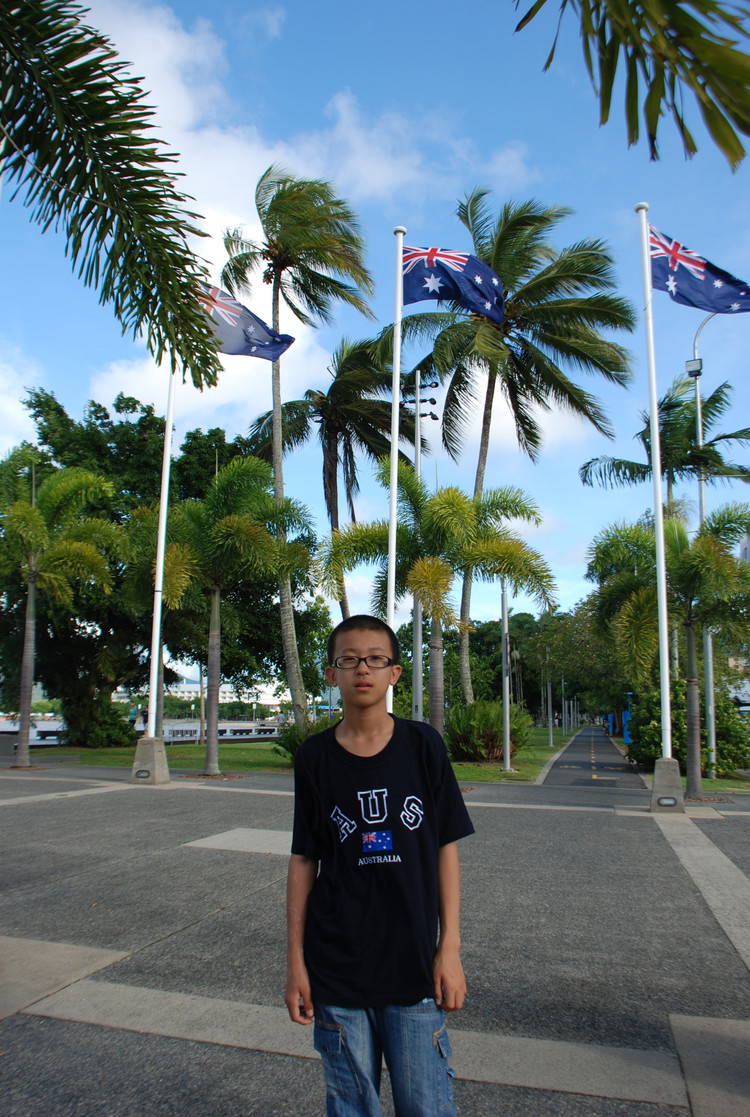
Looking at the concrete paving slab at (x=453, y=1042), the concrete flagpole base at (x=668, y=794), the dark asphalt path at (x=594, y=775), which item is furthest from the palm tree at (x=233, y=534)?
the concrete paving slab at (x=453, y=1042)

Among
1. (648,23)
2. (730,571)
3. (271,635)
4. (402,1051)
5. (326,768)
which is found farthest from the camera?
(271,635)

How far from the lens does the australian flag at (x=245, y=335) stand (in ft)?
48.4

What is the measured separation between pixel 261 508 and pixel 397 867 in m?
16.4

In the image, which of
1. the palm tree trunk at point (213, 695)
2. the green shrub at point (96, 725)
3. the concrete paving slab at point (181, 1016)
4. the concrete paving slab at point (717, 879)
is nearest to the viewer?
the concrete paving slab at point (181, 1016)

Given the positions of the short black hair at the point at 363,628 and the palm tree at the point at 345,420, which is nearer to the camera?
the short black hair at the point at 363,628

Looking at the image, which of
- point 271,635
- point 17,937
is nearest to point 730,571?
point 17,937

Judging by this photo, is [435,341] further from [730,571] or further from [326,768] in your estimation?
[326,768]

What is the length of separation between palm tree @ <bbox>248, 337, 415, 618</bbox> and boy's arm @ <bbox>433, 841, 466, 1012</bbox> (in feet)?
76.7

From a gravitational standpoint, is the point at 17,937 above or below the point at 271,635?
below

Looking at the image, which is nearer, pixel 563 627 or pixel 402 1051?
pixel 402 1051

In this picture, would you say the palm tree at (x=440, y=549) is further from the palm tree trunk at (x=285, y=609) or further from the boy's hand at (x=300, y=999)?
the boy's hand at (x=300, y=999)

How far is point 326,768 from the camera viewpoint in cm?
221

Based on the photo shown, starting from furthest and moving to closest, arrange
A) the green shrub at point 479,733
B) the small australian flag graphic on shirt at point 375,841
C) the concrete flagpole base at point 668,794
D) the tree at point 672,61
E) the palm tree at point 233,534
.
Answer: the green shrub at point 479,733 < the palm tree at point 233,534 < the concrete flagpole base at point 668,794 < the small australian flag graphic on shirt at point 375,841 < the tree at point 672,61

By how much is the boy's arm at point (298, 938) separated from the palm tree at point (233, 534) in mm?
15187
